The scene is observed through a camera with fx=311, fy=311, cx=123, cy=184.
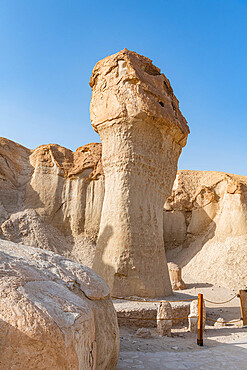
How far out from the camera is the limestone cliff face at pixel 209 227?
13688mm

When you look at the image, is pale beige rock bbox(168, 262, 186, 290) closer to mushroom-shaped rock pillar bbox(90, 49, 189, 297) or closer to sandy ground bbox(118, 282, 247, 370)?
sandy ground bbox(118, 282, 247, 370)

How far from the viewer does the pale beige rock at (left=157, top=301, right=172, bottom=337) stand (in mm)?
5594

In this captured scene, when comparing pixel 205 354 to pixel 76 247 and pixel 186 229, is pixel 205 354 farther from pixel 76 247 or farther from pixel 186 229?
pixel 186 229

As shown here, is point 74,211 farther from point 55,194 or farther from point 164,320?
point 164,320

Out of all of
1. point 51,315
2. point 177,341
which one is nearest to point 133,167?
point 177,341

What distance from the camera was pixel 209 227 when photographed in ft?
54.3

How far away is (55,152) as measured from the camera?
14914mm

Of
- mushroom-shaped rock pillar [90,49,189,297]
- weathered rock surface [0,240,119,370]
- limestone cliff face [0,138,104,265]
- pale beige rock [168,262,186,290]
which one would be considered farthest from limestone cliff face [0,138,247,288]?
weathered rock surface [0,240,119,370]

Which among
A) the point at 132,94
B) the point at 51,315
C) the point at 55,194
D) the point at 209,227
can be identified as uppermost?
the point at 132,94

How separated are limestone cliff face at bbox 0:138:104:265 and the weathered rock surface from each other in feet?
33.3

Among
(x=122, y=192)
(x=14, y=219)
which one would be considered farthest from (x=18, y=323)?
(x=14, y=219)

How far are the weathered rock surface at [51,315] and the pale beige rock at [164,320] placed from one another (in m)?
2.87

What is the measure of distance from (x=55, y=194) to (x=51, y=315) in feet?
41.0

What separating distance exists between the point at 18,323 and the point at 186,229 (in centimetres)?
1635
